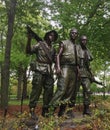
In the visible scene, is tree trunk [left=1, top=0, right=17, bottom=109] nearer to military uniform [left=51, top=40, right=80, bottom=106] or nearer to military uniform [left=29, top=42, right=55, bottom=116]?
military uniform [left=29, top=42, right=55, bottom=116]

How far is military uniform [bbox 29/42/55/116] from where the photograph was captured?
9030 millimetres

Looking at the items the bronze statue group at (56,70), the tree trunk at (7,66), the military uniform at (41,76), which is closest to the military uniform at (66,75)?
the bronze statue group at (56,70)

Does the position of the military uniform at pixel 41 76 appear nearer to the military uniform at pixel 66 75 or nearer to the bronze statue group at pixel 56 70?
the bronze statue group at pixel 56 70

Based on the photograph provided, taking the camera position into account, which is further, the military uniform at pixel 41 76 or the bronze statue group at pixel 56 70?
the military uniform at pixel 41 76

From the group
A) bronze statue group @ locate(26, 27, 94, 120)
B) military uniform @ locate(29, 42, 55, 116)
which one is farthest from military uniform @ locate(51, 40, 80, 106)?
military uniform @ locate(29, 42, 55, 116)

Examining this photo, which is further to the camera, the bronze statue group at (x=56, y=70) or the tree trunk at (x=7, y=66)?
the tree trunk at (x=7, y=66)

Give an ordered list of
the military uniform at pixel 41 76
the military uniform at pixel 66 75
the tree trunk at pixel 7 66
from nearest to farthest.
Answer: the military uniform at pixel 66 75 → the military uniform at pixel 41 76 → the tree trunk at pixel 7 66

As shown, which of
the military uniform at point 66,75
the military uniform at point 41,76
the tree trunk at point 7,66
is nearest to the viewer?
the military uniform at point 66,75

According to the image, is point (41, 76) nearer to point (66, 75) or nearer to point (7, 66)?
point (66, 75)

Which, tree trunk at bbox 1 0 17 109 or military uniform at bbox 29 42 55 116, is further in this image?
tree trunk at bbox 1 0 17 109

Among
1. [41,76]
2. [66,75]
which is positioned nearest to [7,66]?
[41,76]

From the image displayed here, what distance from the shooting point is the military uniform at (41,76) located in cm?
903

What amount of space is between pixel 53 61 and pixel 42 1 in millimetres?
10551

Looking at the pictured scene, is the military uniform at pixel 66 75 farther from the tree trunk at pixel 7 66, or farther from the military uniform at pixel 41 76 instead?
the tree trunk at pixel 7 66
